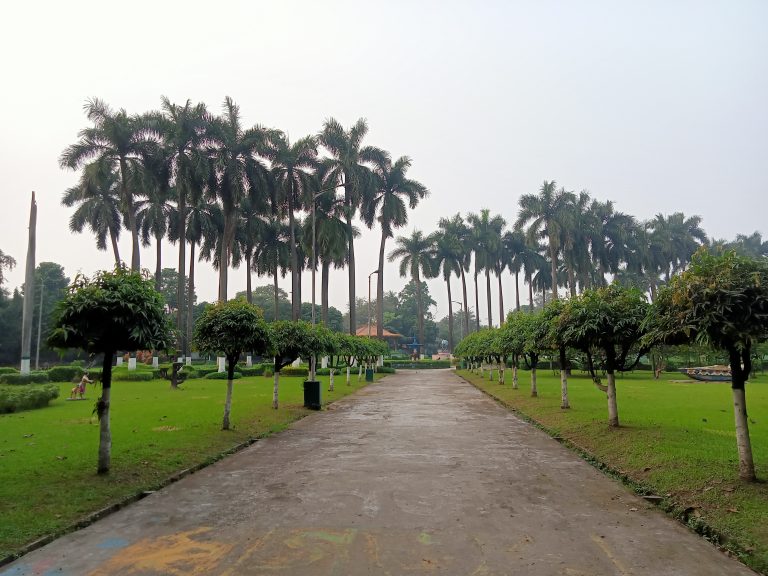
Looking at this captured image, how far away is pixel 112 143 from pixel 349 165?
1966 cm

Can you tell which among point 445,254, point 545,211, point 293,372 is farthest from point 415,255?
point 293,372

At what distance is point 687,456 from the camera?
9.52 meters

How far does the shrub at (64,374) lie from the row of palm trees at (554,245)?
43217mm

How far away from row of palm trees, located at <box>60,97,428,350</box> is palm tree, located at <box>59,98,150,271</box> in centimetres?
8

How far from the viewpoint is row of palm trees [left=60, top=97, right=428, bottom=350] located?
42406 millimetres

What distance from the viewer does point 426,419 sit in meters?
17.4

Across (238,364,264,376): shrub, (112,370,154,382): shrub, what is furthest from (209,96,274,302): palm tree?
(112,370,154,382): shrub

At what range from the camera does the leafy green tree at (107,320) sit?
8844 mm

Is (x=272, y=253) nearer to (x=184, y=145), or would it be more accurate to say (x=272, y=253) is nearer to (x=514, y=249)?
(x=184, y=145)

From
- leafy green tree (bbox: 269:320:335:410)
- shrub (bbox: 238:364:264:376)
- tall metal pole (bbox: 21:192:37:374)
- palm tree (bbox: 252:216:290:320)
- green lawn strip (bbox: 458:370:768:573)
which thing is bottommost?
green lawn strip (bbox: 458:370:768:573)

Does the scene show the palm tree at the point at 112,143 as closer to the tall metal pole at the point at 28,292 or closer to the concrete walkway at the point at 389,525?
the tall metal pole at the point at 28,292

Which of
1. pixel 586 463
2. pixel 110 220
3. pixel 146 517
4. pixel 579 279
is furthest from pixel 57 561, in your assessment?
pixel 579 279

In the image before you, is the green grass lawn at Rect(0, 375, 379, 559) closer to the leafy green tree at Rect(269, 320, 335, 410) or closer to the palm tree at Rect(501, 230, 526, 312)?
the leafy green tree at Rect(269, 320, 335, 410)

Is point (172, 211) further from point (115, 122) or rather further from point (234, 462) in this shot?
point (234, 462)
